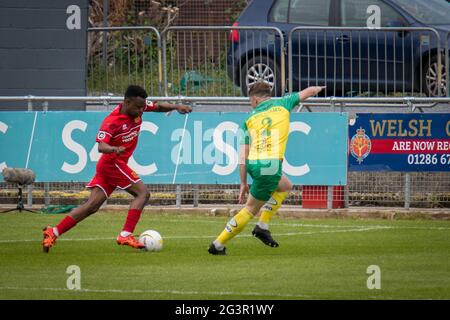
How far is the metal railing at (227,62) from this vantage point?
20.9 metres

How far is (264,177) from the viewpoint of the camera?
524 inches

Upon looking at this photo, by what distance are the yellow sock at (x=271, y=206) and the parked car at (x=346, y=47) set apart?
6.63m

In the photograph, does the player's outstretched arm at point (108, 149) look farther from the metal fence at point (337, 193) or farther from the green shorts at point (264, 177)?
the metal fence at point (337, 193)

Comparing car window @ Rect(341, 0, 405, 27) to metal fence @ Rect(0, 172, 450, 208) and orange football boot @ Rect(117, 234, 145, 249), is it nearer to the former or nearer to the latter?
metal fence @ Rect(0, 172, 450, 208)

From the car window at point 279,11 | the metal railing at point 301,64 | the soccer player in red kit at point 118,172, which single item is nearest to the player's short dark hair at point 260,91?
the soccer player in red kit at point 118,172

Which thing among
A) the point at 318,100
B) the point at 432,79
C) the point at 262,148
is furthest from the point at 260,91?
the point at 432,79

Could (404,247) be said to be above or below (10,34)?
below

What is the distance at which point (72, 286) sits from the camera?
1087cm

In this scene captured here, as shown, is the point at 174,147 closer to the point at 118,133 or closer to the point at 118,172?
the point at 118,172

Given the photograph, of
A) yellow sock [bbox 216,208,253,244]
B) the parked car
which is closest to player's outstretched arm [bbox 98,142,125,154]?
yellow sock [bbox 216,208,253,244]
